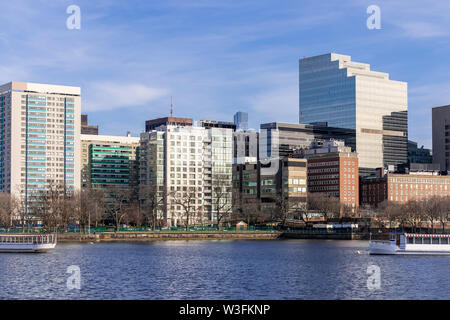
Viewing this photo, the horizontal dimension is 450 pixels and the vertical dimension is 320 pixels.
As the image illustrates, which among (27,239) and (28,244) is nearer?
(28,244)

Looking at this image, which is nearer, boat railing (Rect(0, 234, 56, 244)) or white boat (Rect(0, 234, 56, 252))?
white boat (Rect(0, 234, 56, 252))

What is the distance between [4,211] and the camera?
655 feet

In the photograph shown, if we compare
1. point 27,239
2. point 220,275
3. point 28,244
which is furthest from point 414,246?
point 27,239

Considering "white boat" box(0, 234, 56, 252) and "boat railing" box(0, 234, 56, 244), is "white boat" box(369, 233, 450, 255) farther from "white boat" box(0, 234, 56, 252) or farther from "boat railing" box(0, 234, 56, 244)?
"boat railing" box(0, 234, 56, 244)

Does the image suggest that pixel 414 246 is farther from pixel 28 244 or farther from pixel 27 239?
pixel 27 239

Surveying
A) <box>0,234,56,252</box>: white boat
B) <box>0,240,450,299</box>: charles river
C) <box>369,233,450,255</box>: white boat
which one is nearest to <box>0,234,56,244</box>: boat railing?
<box>0,234,56,252</box>: white boat

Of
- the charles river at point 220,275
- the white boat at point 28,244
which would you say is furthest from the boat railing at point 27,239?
the charles river at point 220,275

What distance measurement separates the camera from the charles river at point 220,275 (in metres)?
77.9

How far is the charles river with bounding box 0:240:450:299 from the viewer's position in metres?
77.9

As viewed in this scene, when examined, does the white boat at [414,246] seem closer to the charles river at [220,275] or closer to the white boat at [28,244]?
the charles river at [220,275]

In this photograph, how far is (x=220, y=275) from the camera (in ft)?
316
